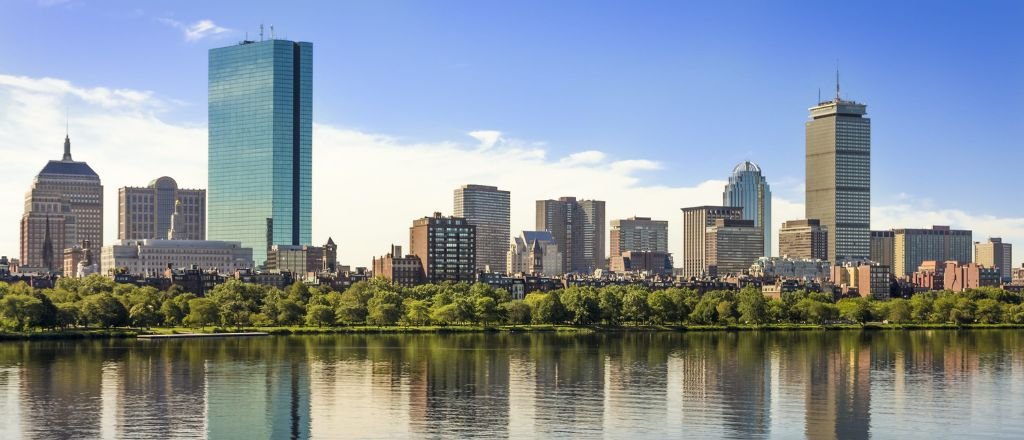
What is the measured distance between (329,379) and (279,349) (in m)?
37.7

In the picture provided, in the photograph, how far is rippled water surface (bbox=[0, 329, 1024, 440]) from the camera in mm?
78500

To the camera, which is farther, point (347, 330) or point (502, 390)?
point (347, 330)

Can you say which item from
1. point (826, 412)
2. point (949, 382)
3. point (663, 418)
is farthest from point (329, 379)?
point (949, 382)

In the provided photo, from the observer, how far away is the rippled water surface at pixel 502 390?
258ft

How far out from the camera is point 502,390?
9844cm

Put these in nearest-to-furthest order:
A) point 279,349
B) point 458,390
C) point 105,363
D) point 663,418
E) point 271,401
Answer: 1. point 663,418
2. point 271,401
3. point 458,390
4. point 105,363
5. point 279,349

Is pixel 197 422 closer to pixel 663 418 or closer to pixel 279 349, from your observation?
pixel 663 418

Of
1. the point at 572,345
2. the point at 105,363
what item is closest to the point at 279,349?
the point at 105,363

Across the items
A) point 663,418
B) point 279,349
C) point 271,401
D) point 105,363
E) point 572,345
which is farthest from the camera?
point 572,345

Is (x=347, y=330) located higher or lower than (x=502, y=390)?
lower

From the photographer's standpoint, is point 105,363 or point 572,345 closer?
point 105,363

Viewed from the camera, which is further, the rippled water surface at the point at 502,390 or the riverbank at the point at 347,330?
the riverbank at the point at 347,330

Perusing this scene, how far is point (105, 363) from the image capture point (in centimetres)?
12062

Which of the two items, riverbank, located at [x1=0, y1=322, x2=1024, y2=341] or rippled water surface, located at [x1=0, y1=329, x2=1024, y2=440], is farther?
riverbank, located at [x1=0, y1=322, x2=1024, y2=341]
